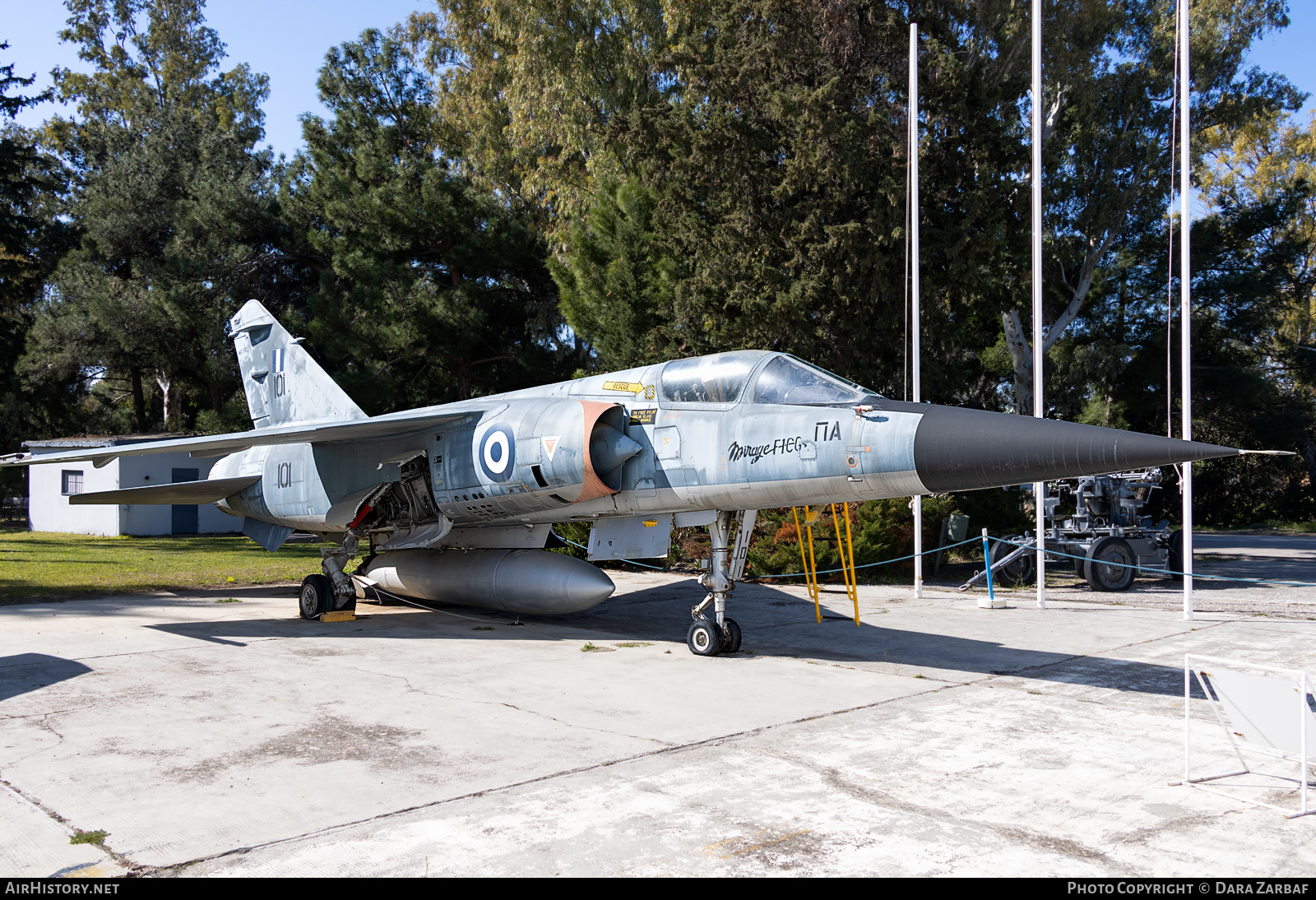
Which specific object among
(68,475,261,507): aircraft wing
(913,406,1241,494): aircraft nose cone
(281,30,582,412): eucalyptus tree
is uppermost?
(281,30,582,412): eucalyptus tree

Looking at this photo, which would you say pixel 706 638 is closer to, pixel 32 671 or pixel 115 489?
pixel 32 671

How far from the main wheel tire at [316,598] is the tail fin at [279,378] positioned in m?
2.57

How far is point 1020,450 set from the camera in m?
6.86

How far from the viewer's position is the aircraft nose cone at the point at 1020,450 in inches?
251

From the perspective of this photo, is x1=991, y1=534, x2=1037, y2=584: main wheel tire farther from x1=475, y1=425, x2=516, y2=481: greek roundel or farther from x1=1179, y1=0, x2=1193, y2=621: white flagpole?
x1=475, y1=425, x2=516, y2=481: greek roundel

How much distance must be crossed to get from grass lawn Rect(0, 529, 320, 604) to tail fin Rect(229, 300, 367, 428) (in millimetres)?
3647

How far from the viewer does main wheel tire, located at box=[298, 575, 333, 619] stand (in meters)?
11.7

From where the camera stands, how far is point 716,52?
20266 millimetres

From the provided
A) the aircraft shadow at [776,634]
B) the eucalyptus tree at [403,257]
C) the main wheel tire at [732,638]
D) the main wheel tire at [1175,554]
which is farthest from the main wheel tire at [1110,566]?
the eucalyptus tree at [403,257]

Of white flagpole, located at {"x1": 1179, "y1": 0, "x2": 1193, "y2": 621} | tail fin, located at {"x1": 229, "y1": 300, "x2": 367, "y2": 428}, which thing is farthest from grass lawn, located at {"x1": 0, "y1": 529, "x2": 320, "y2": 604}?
white flagpole, located at {"x1": 1179, "y1": 0, "x2": 1193, "y2": 621}

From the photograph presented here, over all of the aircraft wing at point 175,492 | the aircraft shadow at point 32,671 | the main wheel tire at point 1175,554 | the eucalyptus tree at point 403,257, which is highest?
the eucalyptus tree at point 403,257

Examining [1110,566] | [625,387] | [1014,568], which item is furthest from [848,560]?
[625,387]

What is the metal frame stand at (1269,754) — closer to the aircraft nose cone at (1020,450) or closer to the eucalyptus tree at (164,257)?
the aircraft nose cone at (1020,450)

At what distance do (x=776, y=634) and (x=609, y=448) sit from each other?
10.3 ft
